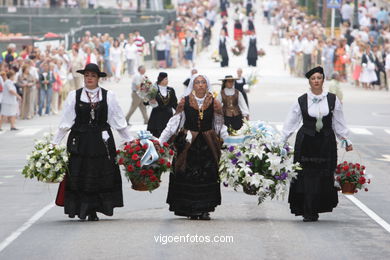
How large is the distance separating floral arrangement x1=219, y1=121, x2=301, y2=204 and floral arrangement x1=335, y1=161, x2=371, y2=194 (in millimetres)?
556

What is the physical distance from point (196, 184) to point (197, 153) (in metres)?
0.39

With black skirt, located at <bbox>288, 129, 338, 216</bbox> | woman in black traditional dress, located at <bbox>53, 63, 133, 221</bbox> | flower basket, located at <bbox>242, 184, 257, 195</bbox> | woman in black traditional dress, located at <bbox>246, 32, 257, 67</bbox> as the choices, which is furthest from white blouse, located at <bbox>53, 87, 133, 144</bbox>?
woman in black traditional dress, located at <bbox>246, 32, 257, 67</bbox>

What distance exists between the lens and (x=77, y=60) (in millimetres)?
38969

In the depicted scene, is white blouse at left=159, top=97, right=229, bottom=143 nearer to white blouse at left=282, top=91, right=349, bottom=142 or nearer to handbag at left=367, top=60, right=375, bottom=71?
white blouse at left=282, top=91, right=349, bottom=142

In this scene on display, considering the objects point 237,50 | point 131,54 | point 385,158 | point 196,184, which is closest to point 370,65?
point 131,54

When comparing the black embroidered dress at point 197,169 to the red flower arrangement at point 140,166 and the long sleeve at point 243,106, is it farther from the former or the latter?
the long sleeve at point 243,106

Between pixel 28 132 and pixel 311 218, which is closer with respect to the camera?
pixel 311 218

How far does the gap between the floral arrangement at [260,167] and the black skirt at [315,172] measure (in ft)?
0.51

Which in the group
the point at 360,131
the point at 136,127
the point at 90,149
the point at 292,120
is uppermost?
the point at 292,120

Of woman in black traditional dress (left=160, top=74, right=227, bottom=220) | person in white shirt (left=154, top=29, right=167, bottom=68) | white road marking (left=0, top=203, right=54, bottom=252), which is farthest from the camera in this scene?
person in white shirt (left=154, top=29, right=167, bottom=68)

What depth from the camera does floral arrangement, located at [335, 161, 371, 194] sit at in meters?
14.5

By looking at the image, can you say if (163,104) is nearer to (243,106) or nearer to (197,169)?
(243,106)

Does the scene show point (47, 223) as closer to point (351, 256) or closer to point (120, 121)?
point (120, 121)

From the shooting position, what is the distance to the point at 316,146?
570 inches
